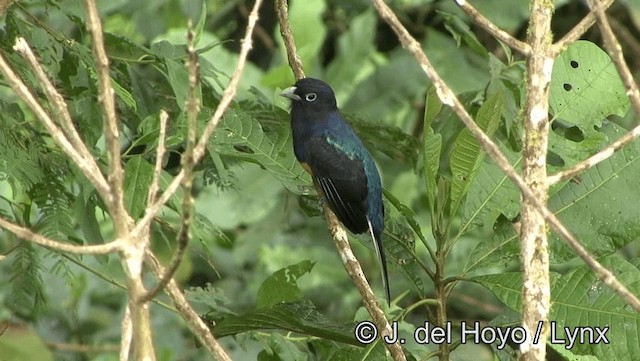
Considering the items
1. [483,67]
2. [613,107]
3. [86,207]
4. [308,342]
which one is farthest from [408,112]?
[86,207]

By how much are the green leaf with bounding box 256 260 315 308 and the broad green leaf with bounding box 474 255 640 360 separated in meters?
0.88

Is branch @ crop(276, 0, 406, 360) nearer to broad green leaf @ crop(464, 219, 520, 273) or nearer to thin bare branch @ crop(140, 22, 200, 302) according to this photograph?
broad green leaf @ crop(464, 219, 520, 273)

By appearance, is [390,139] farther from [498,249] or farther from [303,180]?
[498,249]

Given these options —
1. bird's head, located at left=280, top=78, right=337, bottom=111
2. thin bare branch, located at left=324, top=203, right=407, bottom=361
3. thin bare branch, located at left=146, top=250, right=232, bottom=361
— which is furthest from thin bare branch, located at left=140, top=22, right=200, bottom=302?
bird's head, located at left=280, top=78, right=337, bottom=111

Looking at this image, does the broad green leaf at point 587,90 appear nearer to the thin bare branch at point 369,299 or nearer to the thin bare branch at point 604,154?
the thin bare branch at point 369,299

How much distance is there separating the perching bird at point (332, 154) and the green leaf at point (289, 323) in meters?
1.09

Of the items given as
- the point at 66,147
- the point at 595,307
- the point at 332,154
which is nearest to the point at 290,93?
the point at 332,154

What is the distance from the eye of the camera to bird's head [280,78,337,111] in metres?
5.24

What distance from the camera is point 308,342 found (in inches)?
175

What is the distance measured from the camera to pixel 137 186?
302 centimetres

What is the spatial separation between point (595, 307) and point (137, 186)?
1387 mm

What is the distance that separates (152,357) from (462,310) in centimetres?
469

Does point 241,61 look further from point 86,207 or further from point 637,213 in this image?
point 637,213

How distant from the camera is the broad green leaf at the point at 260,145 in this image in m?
3.83
